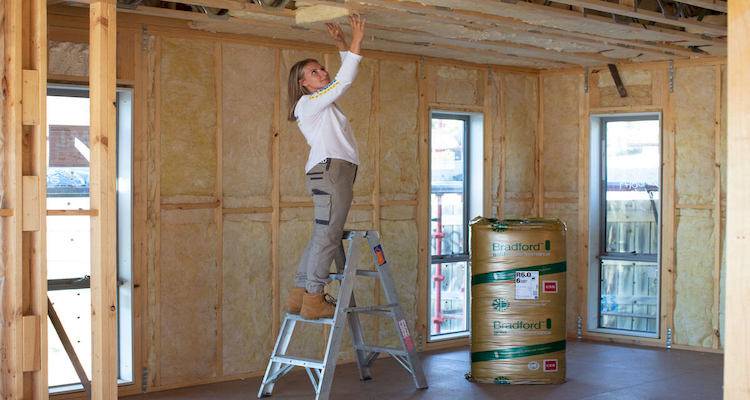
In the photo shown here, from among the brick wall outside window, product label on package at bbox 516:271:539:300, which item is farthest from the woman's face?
product label on package at bbox 516:271:539:300

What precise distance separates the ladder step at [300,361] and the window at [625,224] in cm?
375

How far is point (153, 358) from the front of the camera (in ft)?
20.3

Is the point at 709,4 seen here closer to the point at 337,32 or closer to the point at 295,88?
the point at 337,32

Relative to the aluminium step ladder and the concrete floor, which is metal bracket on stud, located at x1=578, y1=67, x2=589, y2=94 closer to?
the concrete floor

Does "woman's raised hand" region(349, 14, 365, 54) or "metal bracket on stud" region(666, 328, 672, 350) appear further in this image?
"metal bracket on stud" region(666, 328, 672, 350)

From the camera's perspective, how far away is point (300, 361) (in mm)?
5617

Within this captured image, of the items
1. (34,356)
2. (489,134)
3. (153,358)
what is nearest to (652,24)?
(489,134)

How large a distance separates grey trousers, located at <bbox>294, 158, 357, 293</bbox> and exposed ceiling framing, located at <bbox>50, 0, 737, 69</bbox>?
0.98 m

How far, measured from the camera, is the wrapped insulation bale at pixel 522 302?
653 cm

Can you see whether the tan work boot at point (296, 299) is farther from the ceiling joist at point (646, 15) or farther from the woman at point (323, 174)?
the ceiling joist at point (646, 15)

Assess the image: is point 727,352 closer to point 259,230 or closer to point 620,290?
point 259,230

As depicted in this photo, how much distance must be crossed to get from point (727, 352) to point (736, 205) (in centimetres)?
42

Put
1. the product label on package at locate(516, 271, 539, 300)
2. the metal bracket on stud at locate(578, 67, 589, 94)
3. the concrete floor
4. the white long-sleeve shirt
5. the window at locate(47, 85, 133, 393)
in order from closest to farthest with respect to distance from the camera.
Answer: the white long-sleeve shirt
the window at locate(47, 85, 133, 393)
the concrete floor
the product label on package at locate(516, 271, 539, 300)
the metal bracket on stud at locate(578, 67, 589, 94)

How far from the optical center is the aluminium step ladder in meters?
5.56
